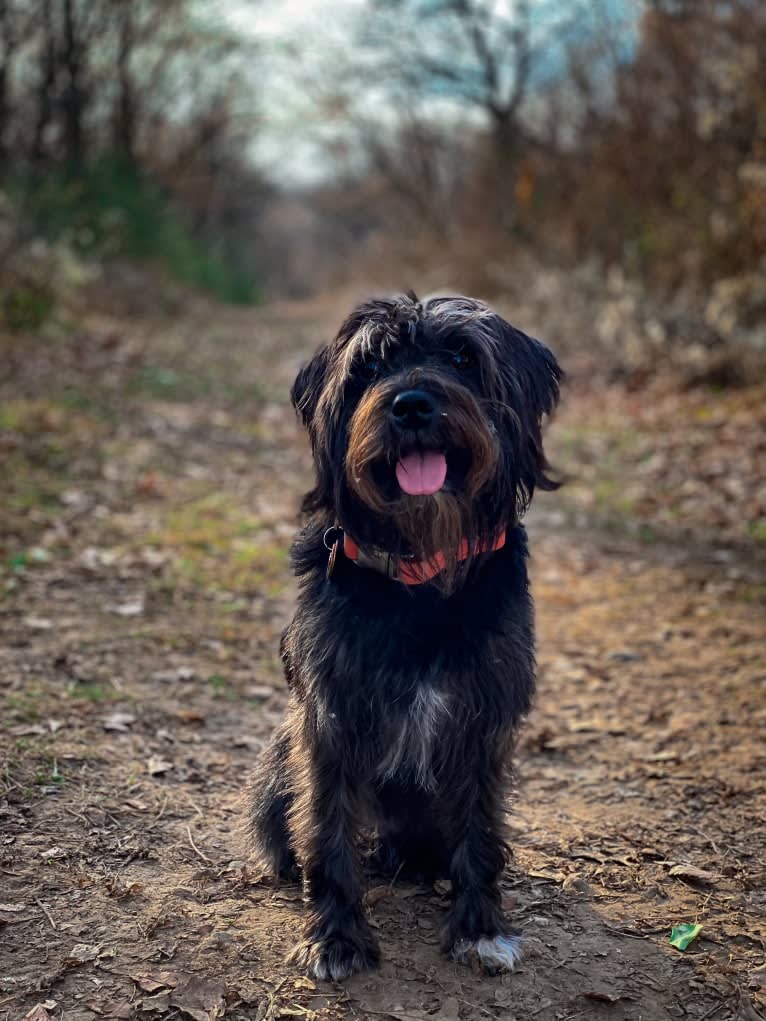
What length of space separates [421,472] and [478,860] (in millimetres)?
1151

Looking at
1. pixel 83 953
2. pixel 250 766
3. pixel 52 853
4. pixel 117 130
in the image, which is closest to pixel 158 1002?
pixel 83 953

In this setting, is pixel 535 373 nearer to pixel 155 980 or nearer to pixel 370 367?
pixel 370 367

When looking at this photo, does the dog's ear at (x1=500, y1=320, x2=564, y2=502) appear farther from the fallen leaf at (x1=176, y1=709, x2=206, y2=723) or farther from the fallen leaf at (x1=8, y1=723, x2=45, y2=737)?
the fallen leaf at (x1=8, y1=723, x2=45, y2=737)

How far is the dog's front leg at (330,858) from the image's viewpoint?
9.27ft

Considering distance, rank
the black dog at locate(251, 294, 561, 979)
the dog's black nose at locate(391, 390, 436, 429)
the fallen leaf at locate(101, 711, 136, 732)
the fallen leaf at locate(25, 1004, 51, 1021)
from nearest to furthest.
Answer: the fallen leaf at locate(25, 1004, 51, 1021), the dog's black nose at locate(391, 390, 436, 429), the black dog at locate(251, 294, 561, 979), the fallen leaf at locate(101, 711, 136, 732)

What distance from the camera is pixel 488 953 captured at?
285 centimetres

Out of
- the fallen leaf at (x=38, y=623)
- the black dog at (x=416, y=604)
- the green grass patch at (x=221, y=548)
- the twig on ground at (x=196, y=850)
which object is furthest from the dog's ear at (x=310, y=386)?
the green grass patch at (x=221, y=548)

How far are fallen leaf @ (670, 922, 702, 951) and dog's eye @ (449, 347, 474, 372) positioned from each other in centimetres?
179

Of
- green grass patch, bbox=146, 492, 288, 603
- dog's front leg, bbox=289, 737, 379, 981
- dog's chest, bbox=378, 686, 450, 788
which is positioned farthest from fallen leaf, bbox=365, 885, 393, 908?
green grass patch, bbox=146, 492, 288, 603

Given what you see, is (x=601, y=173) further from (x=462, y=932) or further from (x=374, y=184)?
(x=374, y=184)

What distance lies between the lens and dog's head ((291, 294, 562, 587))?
105 inches

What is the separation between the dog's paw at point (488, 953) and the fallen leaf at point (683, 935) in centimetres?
47

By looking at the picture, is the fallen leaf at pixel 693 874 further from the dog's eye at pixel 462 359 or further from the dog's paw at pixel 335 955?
the dog's eye at pixel 462 359

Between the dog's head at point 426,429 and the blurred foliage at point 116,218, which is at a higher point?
the blurred foliage at point 116,218
